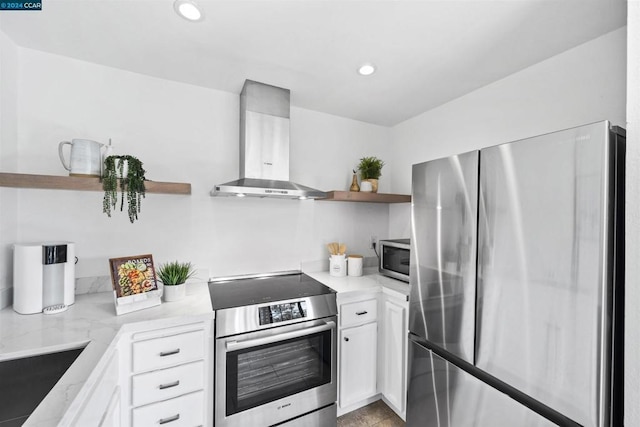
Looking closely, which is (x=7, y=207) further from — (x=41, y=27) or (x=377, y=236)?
(x=377, y=236)

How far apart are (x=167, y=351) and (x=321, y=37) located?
189cm

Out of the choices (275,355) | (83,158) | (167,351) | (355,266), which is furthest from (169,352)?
(355,266)

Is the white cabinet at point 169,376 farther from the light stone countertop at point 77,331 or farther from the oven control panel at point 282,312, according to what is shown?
the oven control panel at point 282,312

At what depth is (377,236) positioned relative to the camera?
2859 mm

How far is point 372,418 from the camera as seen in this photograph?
6.67 feet

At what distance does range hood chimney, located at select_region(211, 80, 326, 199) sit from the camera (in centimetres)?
204

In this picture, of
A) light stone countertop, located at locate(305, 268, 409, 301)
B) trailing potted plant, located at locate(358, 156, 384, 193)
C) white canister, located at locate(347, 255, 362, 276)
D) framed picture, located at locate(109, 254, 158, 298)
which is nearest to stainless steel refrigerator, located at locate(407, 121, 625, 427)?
light stone countertop, located at locate(305, 268, 409, 301)

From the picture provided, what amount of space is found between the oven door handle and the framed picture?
58 cm

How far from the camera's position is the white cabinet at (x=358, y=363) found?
1.94 m

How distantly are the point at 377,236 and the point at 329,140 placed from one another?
111 cm

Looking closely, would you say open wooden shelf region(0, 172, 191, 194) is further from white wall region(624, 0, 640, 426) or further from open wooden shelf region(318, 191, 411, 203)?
white wall region(624, 0, 640, 426)

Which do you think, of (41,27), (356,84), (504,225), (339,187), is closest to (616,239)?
(504,225)

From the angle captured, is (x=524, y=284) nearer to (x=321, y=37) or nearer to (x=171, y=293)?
(x=321, y=37)

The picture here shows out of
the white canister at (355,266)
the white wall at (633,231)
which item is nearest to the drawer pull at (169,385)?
the white canister at (355,266)
